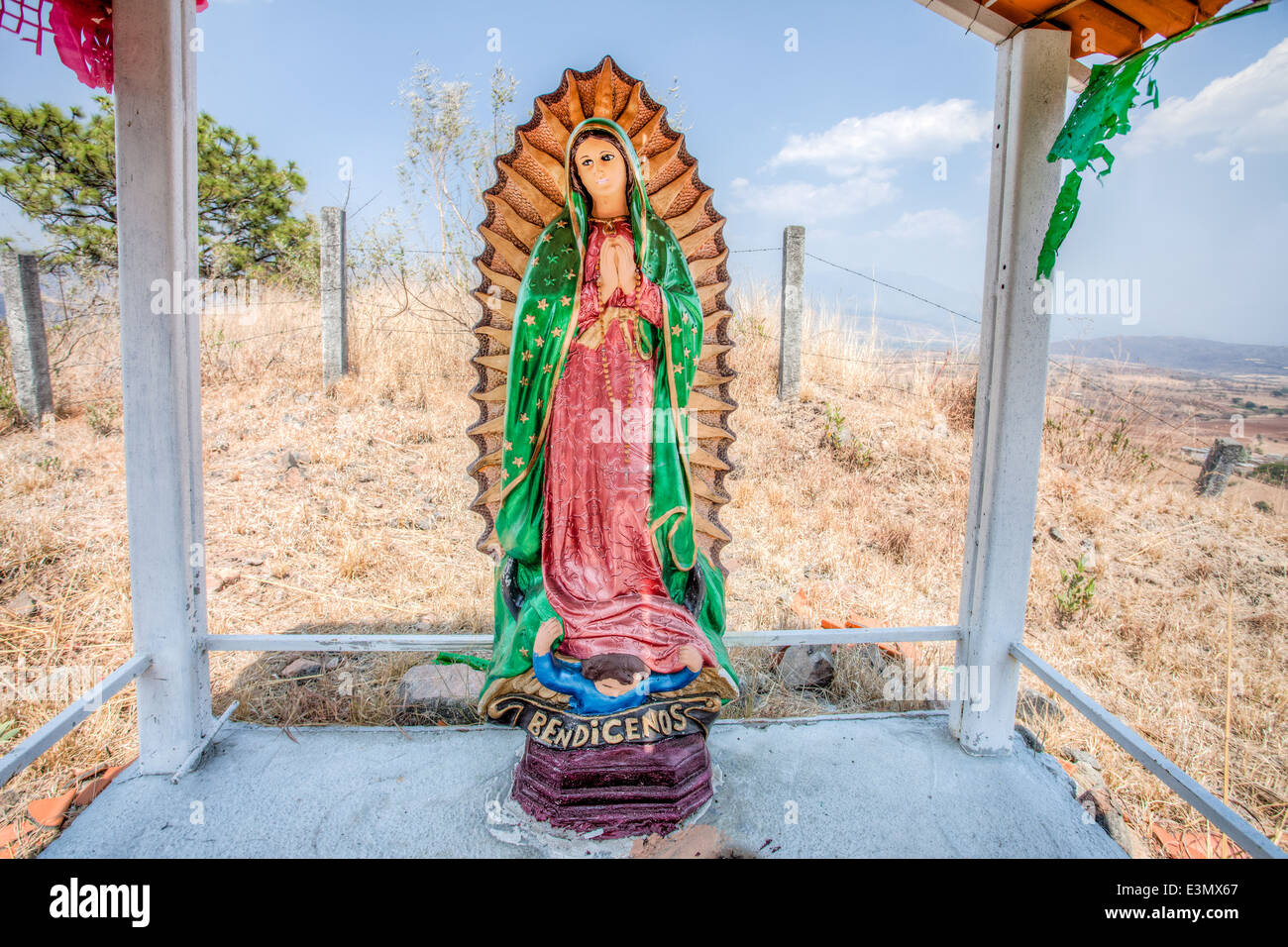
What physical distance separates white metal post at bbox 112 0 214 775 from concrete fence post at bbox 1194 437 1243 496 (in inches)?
284

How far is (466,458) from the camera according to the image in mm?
6270

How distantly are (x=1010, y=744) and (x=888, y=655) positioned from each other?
3.15 ft

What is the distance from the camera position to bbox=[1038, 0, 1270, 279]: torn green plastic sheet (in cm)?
235

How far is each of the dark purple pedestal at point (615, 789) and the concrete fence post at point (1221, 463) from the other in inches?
229

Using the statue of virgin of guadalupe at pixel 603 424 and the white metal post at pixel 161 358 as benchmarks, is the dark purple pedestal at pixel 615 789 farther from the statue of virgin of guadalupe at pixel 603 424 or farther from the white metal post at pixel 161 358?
the white metal post at pixel 161 358

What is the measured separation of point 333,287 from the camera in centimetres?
672

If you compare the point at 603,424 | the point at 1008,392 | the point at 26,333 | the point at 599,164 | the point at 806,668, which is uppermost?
the point at 599,164

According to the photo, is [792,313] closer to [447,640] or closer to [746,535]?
[746,535]

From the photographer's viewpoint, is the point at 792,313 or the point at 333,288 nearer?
the point at 792,313

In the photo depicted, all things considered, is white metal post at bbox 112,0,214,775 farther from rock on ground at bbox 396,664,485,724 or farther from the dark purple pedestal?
the dark purple pedestal

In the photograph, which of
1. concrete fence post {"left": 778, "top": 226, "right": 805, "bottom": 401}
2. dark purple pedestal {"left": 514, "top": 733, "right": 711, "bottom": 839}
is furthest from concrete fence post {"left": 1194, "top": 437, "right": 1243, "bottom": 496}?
dark purple pedestal {"left": 514, "top": 733, "right": 711, "bottom": 839}

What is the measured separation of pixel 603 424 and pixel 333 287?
5255 mm

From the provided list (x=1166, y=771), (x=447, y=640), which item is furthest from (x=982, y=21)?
(x=447, y=640)
